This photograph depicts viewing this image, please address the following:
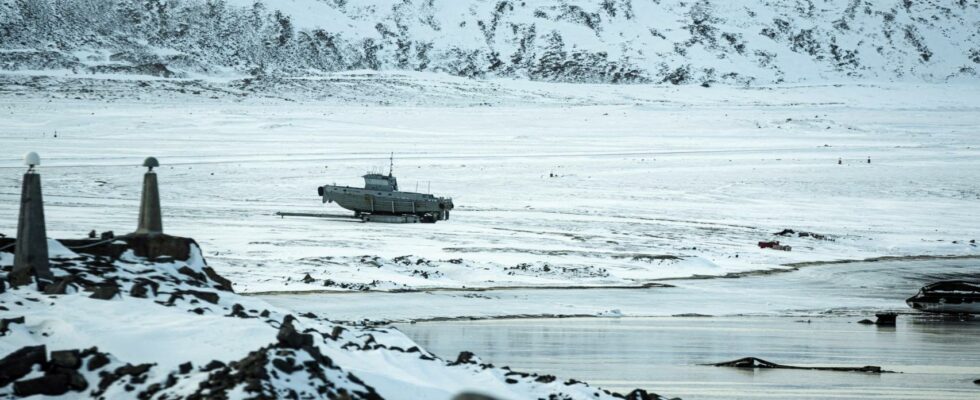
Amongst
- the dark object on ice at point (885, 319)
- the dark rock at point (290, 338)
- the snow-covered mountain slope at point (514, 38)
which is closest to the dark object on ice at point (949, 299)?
the dark object on ice at point (885, 319)

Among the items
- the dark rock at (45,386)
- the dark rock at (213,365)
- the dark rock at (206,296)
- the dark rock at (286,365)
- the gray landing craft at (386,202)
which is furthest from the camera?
the gray landing craft at (386,202)

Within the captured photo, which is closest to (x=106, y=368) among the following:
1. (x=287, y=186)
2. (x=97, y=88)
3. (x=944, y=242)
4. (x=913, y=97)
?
(x=944, y=242)

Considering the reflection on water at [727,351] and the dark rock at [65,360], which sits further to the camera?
the reflection on water at [727,351]

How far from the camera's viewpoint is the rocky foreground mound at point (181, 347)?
350 inches

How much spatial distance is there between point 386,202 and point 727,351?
25.6 meters

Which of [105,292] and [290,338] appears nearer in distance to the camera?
[290,338]

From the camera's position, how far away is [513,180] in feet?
184

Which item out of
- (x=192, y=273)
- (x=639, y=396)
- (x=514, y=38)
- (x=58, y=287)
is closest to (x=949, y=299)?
(x=639, y=396)

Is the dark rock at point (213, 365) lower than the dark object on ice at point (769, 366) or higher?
higher

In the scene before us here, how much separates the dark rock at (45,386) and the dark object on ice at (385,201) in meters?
32.9

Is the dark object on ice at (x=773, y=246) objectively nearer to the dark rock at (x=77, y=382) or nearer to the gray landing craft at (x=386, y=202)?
the gray landing craft at (x=386, y=202)

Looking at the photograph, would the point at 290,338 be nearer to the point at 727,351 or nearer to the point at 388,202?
the point at 727,351

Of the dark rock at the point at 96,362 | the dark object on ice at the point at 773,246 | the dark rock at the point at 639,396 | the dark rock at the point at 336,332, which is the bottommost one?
the dark object on ice at the point at 773,246

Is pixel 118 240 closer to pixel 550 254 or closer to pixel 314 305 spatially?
pixel 314 305
